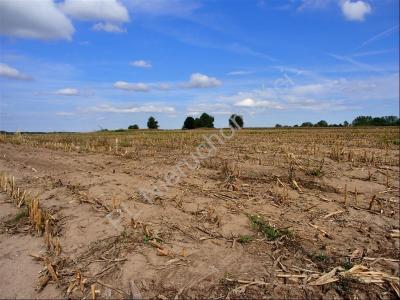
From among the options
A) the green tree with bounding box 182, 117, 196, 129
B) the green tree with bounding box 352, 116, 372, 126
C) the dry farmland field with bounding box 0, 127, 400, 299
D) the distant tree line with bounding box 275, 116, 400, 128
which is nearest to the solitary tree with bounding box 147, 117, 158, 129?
the green tree with bounding box 182, 117, 196, 129

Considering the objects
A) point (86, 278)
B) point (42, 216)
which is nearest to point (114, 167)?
point (42, 216)

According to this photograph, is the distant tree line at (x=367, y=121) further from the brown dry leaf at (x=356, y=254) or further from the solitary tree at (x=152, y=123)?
the brown dry leaf at (x=356, y=254)

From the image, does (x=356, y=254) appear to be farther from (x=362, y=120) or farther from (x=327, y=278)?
(x=362, y=120)

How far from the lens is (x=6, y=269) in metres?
5.49

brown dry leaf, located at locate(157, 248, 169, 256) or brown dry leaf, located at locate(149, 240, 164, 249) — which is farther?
brown dry leaf, located at locate(149, 240, 164, 249)

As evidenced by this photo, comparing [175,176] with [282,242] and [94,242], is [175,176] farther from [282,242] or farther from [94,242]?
[282,242]

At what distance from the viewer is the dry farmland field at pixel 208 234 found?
4.73m

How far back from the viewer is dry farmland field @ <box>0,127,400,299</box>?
4.73m

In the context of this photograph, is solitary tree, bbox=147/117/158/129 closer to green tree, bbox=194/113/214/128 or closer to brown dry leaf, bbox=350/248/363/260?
green tree, bbox=194/113/214/128

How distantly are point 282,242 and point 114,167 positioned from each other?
6.87 meters

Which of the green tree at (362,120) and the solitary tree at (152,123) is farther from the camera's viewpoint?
the solitary tree at (152,123)

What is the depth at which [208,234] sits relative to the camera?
5.99 metres

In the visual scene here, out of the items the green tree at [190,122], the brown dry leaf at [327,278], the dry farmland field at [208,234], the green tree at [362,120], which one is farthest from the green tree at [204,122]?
the brown dry leaf at [327,278]

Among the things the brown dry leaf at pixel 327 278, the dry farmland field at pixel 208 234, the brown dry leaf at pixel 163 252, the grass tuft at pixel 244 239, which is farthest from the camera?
the grass tuft at pixel 244 239
